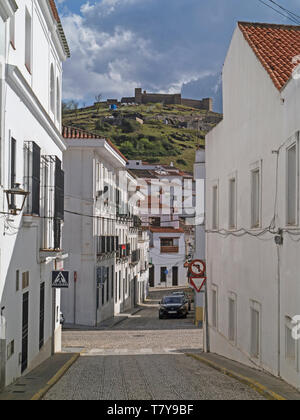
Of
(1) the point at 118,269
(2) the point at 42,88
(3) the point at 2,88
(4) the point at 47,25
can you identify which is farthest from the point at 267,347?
(1) the point at 118,269

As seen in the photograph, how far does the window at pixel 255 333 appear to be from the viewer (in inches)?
528

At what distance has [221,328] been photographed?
17734mm

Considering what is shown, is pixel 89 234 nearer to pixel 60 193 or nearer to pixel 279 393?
pixel 60 193

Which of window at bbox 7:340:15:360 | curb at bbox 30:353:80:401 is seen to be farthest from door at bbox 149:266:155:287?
window at bbox 7:340:15:360

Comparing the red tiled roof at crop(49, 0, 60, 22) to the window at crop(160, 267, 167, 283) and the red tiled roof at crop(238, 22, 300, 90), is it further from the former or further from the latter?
the window at crop(160, 267, 167, 283)

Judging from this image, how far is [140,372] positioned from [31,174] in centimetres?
472

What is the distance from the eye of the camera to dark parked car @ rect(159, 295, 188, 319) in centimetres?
3497

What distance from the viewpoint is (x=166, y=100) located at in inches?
7347

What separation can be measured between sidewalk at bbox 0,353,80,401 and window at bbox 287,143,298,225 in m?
5.06

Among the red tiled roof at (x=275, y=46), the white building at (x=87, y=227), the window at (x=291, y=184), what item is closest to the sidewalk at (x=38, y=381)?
the window at (x=291, y=184)

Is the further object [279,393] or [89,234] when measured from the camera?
[89,234]

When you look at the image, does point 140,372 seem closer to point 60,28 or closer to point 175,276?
point 60,28

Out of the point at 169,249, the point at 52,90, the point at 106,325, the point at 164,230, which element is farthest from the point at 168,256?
the point at 52,90

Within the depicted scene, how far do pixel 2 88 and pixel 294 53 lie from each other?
721cm
